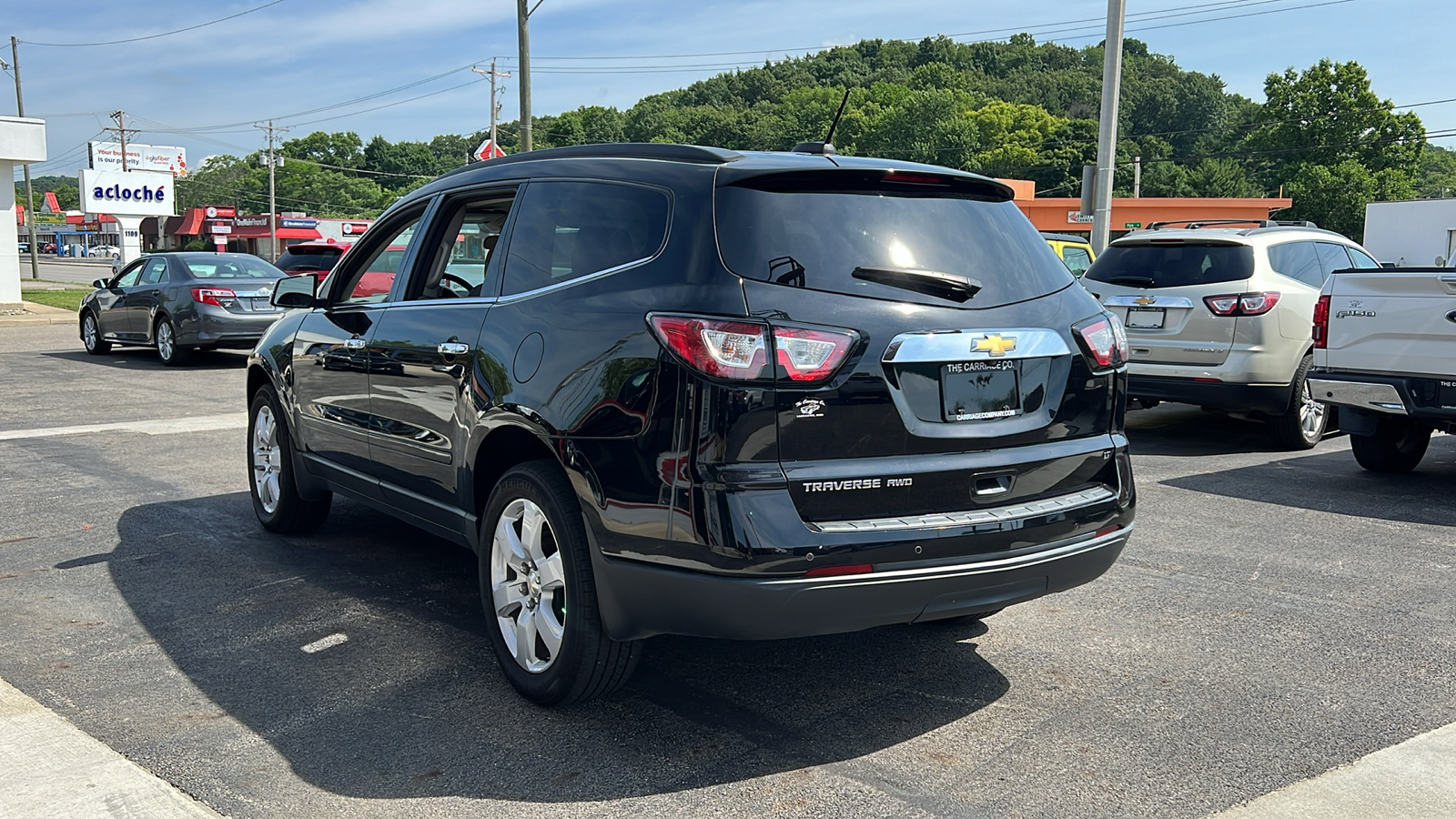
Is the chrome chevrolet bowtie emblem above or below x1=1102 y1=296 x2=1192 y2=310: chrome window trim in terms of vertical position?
above

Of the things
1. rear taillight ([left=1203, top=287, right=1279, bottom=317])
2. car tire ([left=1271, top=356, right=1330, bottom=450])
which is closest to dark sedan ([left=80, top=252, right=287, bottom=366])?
rear taillight ([left=1203, top=287, right=1279, bottom=317])

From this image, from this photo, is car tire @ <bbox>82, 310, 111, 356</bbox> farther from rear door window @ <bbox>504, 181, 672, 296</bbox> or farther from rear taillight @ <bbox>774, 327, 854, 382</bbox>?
rear taillight @ <bbox>774, 327, 854, 382</bbox>

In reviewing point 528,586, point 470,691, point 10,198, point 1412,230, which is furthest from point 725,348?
point 1412,230

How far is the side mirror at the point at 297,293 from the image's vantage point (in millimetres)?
5660

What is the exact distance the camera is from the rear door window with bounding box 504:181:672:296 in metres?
3.78

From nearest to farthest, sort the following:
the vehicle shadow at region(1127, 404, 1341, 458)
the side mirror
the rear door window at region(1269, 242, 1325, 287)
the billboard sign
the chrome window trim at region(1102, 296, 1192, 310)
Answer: the side mirror → the chrome window trim at region(1102, 296, 1192, 310) → the rear door window at region(1269, 242, 1325, 287) → the vehicle shadow at region(1127, 404, 1341, 458) → the billboard sign

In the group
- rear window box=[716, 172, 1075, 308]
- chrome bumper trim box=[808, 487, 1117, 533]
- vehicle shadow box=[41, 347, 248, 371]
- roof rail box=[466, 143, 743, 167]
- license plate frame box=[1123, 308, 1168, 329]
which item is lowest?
vehicle shadow box=[41, 347, 248, 371]

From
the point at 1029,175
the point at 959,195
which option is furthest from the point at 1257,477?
the point at 1029,175

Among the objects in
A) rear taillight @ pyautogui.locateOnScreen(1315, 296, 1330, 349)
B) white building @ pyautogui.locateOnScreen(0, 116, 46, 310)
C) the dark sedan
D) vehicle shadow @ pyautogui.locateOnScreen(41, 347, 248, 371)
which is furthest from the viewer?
white building @ pyautogui.locateOnScreen(0, 116, 46, 310)

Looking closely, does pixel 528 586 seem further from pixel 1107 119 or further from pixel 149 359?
pixel 1107 119

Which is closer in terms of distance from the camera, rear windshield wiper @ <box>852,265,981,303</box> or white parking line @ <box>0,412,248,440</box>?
rear windshield wiper @ <box>852,265,981,303</box>

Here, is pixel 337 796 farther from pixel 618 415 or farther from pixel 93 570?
pixel 93 570

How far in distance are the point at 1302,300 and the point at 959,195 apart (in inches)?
253

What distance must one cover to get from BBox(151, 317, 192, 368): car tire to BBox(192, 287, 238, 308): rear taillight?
0.49m
